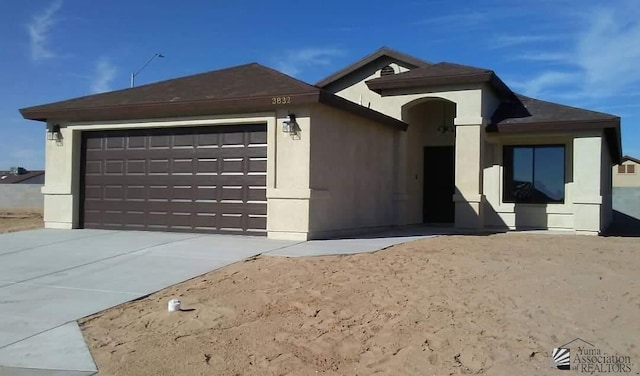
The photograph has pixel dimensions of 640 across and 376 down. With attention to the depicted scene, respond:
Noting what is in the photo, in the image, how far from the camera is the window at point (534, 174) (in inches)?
663

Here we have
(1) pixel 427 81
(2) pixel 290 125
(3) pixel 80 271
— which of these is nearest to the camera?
(3) pixel 80 271

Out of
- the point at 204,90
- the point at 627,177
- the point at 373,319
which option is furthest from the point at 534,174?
the point at 627,177

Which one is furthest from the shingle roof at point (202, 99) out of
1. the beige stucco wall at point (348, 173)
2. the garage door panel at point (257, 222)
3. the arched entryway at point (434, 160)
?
the arched entryway at point (434, 160)

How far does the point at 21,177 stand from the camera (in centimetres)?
5756

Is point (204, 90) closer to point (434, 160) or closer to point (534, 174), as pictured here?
point (434, 160)

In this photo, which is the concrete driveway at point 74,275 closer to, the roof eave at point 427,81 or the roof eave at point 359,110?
the roof eave at point 359,110

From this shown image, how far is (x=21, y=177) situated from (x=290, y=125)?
2144 inches

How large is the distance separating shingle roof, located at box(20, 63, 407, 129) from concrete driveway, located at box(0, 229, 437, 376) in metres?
2.89

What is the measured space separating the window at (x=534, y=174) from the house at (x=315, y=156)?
0.13 feet

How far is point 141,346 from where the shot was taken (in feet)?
19.4

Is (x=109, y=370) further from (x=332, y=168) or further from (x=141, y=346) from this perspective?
(x=332, y=168)

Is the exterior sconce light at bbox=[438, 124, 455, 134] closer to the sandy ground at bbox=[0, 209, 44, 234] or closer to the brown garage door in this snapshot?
the brown garage door

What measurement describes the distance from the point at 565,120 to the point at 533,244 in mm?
5036

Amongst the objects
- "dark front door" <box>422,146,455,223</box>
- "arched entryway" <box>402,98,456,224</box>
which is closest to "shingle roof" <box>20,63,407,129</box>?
"arched entryway" <box>402,98,456,224</box>
